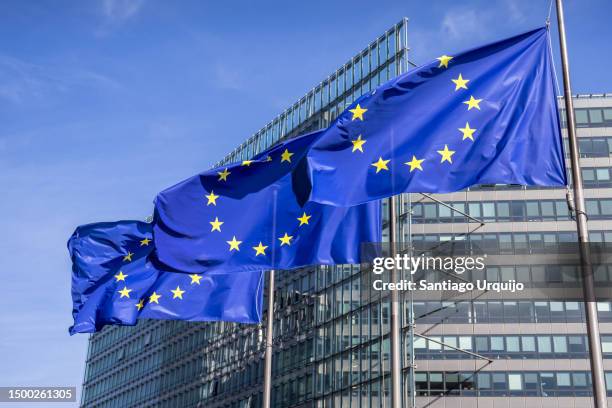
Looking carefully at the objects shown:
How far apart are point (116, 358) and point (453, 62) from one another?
9636 cm

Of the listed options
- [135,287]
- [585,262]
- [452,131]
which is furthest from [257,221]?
[585,262]

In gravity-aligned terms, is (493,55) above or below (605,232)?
below

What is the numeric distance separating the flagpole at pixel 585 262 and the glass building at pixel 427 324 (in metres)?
36.9

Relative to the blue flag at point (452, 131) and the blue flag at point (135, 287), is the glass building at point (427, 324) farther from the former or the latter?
the blue flag at point (452, 131)

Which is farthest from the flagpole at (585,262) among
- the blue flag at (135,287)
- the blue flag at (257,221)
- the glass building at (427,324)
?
the glass building at (427,324)

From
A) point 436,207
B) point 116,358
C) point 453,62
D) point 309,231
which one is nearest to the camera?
point 453,62

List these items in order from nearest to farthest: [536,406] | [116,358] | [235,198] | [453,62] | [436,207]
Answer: [453,62] → [235,198] → [536,406] → [436,207] → [116,358]

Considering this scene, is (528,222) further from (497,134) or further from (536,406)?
(497,134)

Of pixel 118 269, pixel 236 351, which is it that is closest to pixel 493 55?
pixel 118 269

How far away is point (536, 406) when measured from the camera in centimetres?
7325

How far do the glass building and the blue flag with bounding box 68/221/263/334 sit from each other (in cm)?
2569

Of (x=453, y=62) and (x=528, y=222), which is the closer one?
(x=453, y=62)

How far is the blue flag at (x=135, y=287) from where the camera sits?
31.2m

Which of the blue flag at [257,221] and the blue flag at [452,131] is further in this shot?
the blue flag at [257,221]
